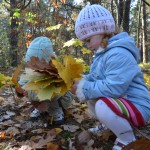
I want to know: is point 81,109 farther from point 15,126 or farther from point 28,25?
point 28,25

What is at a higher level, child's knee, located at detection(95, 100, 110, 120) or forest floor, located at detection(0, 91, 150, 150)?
child's knee, located at detection(95, 100, 110, 120)

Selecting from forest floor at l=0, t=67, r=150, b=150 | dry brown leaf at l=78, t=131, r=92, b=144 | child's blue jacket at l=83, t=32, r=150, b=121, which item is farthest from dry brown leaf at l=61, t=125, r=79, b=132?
child's blue jacket at l=83, t=32, r=150, b=121

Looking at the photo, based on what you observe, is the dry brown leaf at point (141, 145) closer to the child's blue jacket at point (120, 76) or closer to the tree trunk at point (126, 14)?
the child's blue jacket at point (120, 76)

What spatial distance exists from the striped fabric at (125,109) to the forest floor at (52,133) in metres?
0.11

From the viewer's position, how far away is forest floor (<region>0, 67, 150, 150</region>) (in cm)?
228

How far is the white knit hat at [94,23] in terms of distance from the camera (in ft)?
7.16

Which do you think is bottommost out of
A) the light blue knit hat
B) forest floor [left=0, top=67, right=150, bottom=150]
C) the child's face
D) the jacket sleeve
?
forest floor [left=0, top=67, right=150, bottom=150]

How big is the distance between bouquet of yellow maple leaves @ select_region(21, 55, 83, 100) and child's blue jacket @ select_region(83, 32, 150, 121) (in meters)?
0.27

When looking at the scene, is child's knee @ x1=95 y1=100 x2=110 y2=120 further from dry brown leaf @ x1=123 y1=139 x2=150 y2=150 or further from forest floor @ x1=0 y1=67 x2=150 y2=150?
dry brown leaf @ x1=123 y1=139 x2=150 y2=150

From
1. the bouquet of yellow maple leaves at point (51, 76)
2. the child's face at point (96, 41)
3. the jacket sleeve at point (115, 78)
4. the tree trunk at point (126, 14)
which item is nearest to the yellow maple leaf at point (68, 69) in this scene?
the bouquet of yellow maple leaves at point (51, 76)

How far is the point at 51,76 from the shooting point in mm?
1781

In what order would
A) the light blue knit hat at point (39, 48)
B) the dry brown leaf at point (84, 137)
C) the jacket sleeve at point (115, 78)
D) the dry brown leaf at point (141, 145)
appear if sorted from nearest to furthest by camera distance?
the dry brown leaf at point (141, 145)
the jacket sleeve at point (115, 78)
the dry brown leaf at point (84, 137)
the light blue knit hat at point (39, 48)

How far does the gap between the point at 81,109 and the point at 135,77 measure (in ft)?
4.61

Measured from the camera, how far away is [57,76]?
1.77m
